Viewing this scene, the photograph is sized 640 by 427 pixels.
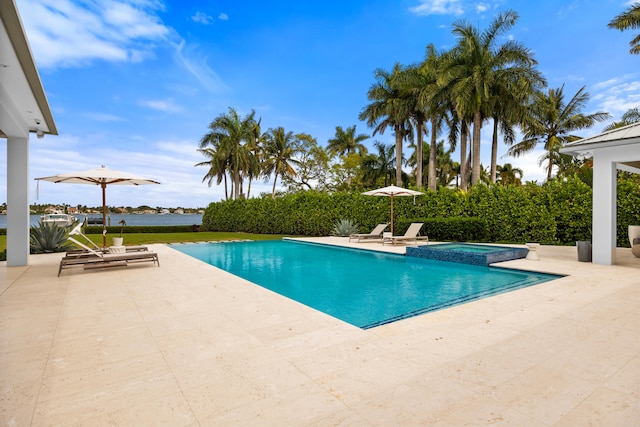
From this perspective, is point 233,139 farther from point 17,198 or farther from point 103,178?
point 17,198

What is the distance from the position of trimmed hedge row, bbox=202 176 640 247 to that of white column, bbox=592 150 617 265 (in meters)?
5.35

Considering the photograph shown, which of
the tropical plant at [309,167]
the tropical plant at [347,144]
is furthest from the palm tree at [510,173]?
the tropical plant at [309,167]

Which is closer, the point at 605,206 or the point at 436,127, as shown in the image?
the point at 605,206

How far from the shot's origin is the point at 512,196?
15.1 metres

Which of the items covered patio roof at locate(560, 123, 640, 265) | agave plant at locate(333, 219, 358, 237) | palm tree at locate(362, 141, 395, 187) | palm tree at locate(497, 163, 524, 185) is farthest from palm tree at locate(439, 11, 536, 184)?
palm tree at locate(497, 163, 524, 185)

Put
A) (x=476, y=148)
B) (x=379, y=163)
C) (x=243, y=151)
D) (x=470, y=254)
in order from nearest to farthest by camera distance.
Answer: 1. (x=470, y=254)
2. (x=476, y=148)
3. (x=243, y=151)
4. (x=379, y=163)

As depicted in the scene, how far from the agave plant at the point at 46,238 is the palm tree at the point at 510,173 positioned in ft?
146

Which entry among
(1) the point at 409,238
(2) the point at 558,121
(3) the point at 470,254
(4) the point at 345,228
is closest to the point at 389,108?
(4) the point at 345,228

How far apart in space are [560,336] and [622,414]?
5.25 ft

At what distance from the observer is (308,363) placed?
10.5 feet

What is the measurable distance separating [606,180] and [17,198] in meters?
15.4

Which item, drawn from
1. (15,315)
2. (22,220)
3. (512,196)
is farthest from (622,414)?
(512,196)

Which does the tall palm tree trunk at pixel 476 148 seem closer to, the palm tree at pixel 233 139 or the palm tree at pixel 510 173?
the palm tree at pixel 233 139

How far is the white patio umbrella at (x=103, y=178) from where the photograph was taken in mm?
9070
